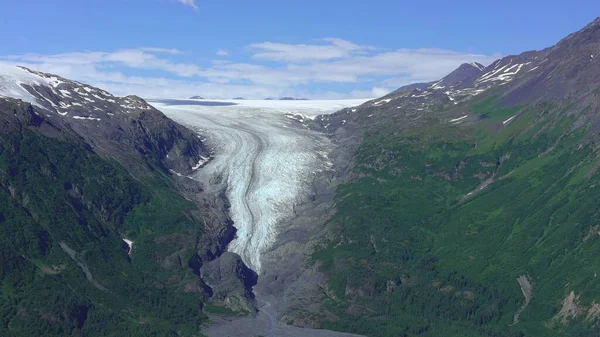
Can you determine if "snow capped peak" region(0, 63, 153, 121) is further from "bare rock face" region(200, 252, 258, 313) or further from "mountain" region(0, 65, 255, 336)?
"bare rock face" region(200, 252, 258, 313)

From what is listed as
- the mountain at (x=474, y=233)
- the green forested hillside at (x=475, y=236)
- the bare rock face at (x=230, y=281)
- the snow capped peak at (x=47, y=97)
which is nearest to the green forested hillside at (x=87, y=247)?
the bare rock face at (x=230, y=281)

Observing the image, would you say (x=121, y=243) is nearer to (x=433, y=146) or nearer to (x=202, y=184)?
(x=202, y=184)

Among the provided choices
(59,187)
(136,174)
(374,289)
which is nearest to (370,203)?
(374,289)

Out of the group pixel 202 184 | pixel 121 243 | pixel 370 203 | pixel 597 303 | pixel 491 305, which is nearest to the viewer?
pixel 597 303

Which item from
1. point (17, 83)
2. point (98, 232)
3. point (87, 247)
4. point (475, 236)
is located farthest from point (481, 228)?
point (17, 83)

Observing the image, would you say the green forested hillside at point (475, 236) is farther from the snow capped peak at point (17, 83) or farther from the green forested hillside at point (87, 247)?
the snow capped peak at point (17, 83)

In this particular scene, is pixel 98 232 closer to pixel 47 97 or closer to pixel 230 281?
pixel 230 281
